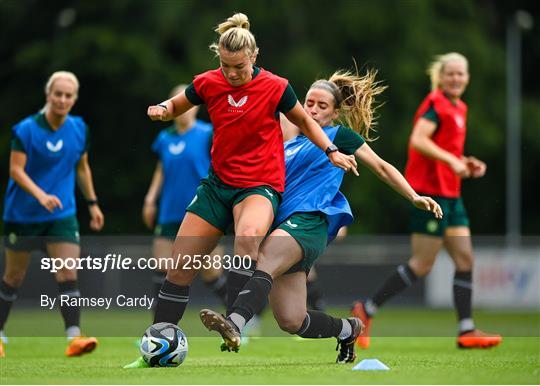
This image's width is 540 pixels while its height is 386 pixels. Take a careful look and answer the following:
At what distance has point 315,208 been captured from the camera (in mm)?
8578

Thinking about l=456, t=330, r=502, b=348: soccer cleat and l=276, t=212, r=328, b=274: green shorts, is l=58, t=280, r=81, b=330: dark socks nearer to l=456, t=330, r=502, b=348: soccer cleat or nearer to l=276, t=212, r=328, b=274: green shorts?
l=276, t=212, r=328, b=274: green shorts

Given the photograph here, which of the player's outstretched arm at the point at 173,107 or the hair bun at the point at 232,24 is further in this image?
the hair bun at the point at 232,24

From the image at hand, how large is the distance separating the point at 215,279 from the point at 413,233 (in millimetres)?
2186

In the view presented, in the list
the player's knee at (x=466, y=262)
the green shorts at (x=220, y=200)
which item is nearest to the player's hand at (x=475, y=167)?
the player's knee at (x=466, y=262)

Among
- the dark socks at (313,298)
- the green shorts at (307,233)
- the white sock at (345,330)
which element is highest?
the green shorts at (307,233)

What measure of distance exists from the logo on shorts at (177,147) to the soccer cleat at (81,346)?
11.4ft

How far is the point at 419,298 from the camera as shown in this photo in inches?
846

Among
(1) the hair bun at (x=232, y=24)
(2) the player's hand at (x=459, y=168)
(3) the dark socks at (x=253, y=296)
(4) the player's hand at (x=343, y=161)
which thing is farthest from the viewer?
(2) the player's hand at (x=459, y=168)

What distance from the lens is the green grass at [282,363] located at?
7.75m

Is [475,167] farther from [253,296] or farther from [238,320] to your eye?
[238,320]

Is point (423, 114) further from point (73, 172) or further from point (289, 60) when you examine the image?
point (289, 60)

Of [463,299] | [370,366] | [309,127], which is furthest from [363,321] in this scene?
[309,127]

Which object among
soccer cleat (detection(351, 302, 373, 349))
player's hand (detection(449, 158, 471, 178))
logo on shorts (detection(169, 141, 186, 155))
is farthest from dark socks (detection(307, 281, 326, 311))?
player's hand (detection(449, 158, 471, 178))

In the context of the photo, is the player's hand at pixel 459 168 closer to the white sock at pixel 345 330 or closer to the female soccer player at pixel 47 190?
the white sock at pixel 345 330
